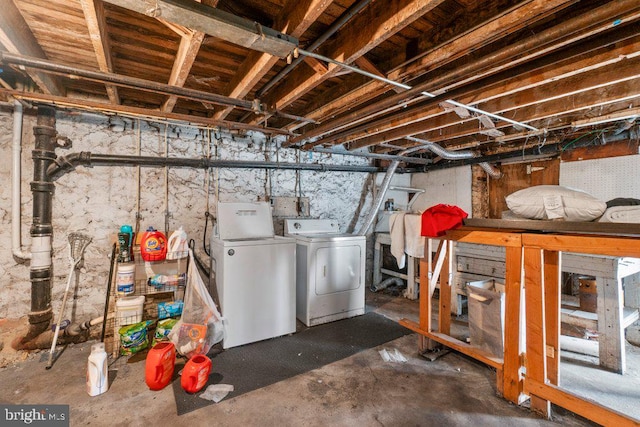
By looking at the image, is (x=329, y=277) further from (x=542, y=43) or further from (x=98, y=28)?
(x=98, y=28)

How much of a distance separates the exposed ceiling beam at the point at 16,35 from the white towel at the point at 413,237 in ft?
9.32

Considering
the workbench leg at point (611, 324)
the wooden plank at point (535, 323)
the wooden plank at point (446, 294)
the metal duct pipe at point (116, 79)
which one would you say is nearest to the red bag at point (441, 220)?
the wooden plank at point (446, 294)

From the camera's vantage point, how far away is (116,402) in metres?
1.82

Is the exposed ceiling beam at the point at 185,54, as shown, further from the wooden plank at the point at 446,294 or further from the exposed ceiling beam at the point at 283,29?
the wooden plank at the point at 446,294

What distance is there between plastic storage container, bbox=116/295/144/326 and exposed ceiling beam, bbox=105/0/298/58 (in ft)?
7.19

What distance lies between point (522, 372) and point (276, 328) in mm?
1972

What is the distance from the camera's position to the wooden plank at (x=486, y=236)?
5.93 ft

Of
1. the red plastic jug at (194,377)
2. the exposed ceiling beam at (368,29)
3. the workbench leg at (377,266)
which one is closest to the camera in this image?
the exposed ceiling beam at (368,29)

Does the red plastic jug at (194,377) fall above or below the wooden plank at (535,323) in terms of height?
below

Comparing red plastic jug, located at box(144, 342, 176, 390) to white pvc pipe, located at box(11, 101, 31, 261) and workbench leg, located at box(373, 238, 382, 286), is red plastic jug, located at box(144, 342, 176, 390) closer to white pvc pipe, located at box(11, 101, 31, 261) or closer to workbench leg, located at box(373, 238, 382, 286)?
white pvc pipe, located at box(11, 101, 31, 261)

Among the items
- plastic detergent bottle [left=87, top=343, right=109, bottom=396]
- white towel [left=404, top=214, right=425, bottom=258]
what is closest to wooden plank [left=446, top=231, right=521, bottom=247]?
white towel [left=404, top=214, right=425, bottom=258]

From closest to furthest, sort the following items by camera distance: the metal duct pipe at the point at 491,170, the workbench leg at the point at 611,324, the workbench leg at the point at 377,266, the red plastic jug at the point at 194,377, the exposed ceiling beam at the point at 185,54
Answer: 1. the exposed ceiling beam at the point at 185,54
2. the red plastic jug at the point at 194,377
3. the workbench leg at the point at 611,324
4. the metal duct pipe at the point at 491,170
5. the workbench leg at the point at 377,266

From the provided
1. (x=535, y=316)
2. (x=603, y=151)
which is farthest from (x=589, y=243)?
(x=603, y=151)

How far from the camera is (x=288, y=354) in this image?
243cm
